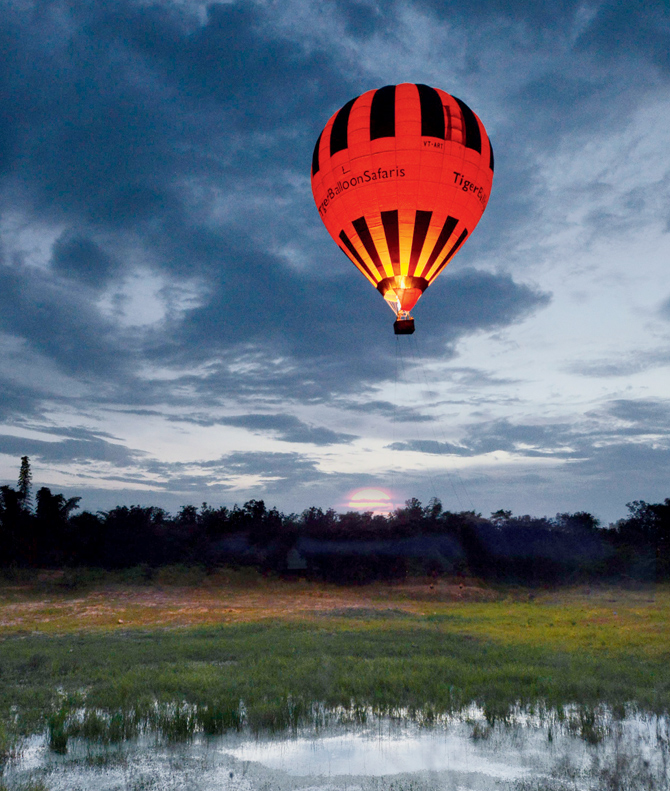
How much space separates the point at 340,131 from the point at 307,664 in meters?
13.8

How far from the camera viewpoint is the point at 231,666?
13117mm

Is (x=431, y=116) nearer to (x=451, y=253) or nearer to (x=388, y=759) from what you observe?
(x=451, y=253)

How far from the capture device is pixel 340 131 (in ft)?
56.9

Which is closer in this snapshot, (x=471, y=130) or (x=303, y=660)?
(x=303, y=660)

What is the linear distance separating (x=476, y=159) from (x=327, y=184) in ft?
13.9

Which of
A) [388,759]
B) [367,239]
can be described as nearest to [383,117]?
[367,239]

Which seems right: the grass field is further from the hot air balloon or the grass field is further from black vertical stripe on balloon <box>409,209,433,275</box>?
black vertical stripe on balloon <box>409,209,433,275</box>

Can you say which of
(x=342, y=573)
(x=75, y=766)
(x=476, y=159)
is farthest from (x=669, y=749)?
(x=342, y=573)

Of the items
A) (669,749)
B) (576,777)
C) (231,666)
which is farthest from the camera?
(231,666)

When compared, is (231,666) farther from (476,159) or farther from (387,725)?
(476,159)

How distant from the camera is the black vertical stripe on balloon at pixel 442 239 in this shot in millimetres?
17359

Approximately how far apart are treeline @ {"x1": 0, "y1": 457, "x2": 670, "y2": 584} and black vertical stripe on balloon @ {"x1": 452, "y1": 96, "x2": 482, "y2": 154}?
23.4 metres

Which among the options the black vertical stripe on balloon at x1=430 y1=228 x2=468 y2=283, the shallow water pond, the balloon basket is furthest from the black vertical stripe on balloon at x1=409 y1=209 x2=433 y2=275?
the shallow water pond

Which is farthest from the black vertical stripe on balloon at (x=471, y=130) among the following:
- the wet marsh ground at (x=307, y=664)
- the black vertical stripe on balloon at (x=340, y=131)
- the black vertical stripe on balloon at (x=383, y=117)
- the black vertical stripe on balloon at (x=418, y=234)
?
the wet marsh ground at (x=307, y=664)
